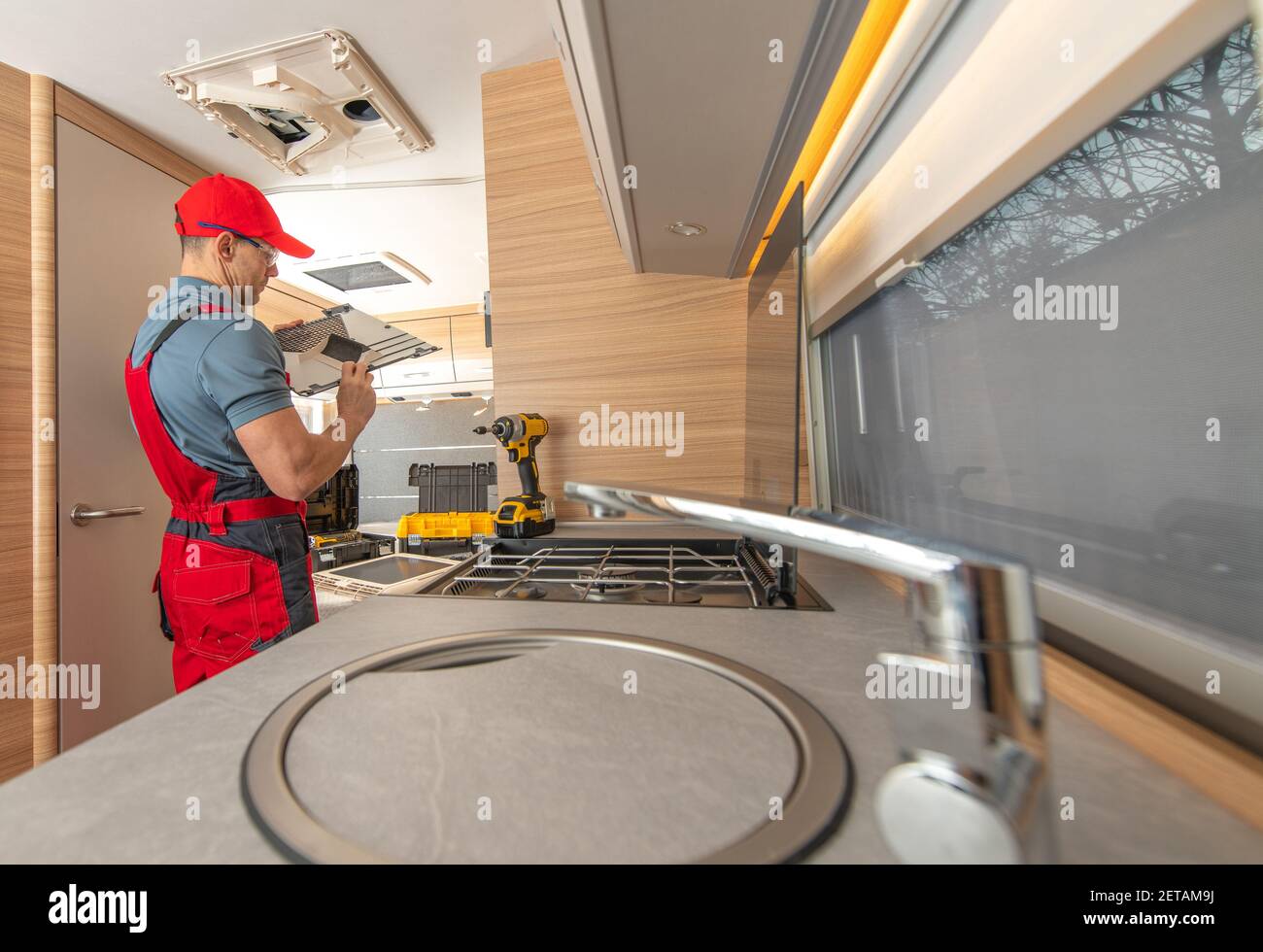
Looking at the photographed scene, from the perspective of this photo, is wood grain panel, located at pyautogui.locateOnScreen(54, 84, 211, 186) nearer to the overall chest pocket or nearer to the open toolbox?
the overall chest pocket

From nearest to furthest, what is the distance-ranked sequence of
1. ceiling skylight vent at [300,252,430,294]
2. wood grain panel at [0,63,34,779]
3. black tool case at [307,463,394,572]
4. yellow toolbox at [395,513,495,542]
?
1. wood grain panel at [0,63,34,779]
2. black tool case at [307,463,394,572]
3. yellow toolbox at [395,513,495,542]
4. ceiling skylight vent at [300,252,430,294]

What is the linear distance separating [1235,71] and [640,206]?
767mm

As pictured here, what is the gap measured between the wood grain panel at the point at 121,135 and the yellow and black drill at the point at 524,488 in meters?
1.81

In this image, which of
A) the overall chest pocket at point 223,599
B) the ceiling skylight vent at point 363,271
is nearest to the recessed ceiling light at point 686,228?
the overall chest pocket at point 223,599

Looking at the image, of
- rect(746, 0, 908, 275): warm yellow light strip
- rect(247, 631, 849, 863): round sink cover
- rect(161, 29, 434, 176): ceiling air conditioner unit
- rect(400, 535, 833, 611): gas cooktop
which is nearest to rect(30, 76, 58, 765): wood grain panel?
rect(161, 29, 434, 176): ceiling air conditioner unit

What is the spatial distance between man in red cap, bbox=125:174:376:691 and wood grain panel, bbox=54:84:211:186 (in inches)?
41.8

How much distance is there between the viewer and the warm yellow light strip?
2.74 ft

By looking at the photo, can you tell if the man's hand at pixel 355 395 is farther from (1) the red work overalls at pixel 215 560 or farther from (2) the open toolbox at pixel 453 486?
(2) the open toolbox at pixel 453 486

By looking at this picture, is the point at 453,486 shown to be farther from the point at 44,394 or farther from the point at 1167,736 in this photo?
the point at 1167,736

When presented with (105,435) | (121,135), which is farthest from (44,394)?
(121,135)
